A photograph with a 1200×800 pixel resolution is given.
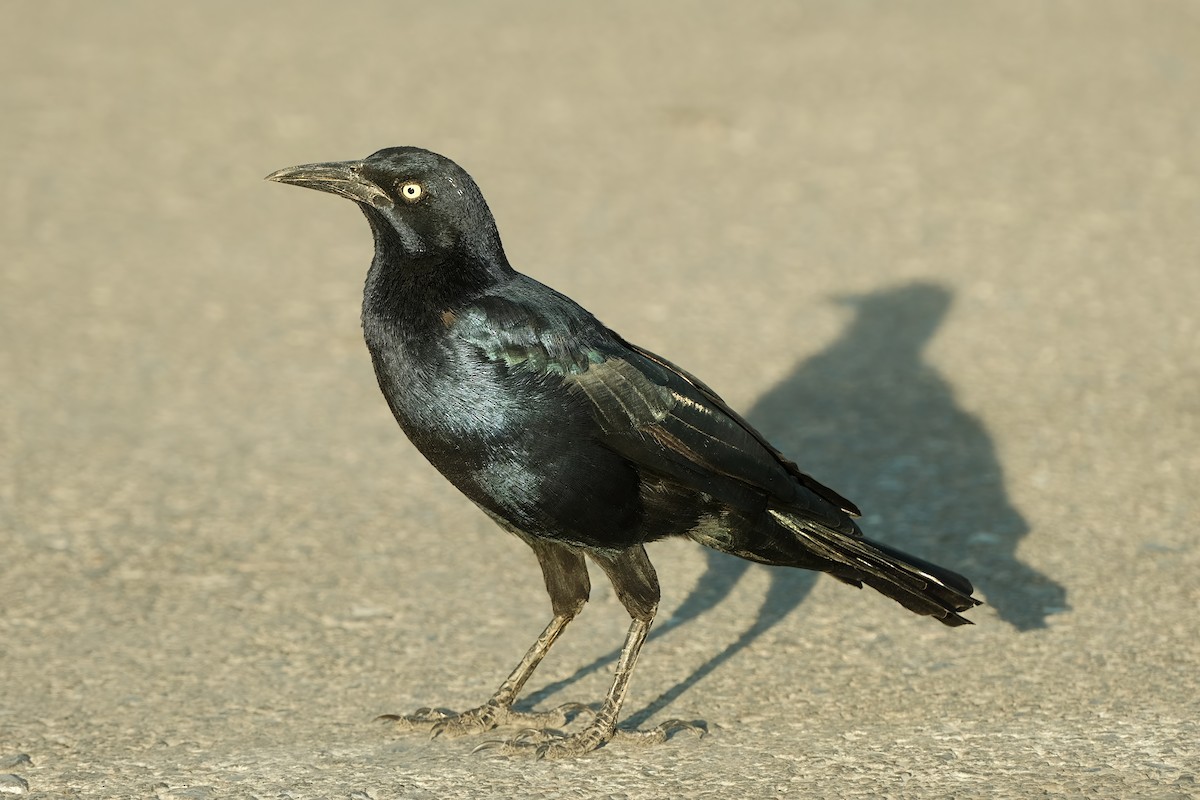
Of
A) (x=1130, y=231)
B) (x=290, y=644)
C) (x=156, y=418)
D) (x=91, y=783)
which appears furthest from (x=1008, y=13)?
(x=91, y=783)

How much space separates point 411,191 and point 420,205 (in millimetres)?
45

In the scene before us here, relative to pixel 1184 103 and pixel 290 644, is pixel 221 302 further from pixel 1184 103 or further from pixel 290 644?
pixel 1184 103

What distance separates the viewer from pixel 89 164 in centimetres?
1060

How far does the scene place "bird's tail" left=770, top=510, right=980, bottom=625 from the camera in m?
4.90

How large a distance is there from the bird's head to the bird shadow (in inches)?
58.2

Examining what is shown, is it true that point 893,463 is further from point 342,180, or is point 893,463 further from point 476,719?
point 342,180

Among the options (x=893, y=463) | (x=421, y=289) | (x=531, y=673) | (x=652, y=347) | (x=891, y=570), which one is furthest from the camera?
(x=652, y=347)

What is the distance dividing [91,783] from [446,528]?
7.00 feet

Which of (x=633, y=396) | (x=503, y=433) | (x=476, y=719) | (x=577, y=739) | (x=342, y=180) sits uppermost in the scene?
(x=342, y=180)

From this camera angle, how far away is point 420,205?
4574 millimetres

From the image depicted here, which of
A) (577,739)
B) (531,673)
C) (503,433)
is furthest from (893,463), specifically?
(503,433)

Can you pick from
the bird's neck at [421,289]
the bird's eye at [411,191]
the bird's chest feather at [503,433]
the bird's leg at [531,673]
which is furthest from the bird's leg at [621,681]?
the bird's eye at [411,191]

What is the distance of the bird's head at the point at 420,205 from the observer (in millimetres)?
4566

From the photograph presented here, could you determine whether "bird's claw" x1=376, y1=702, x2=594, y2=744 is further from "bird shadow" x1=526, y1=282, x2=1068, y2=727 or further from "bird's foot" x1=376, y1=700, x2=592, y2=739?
"bird shadow" x1=526, y1=282, x2=1068, y2=727
